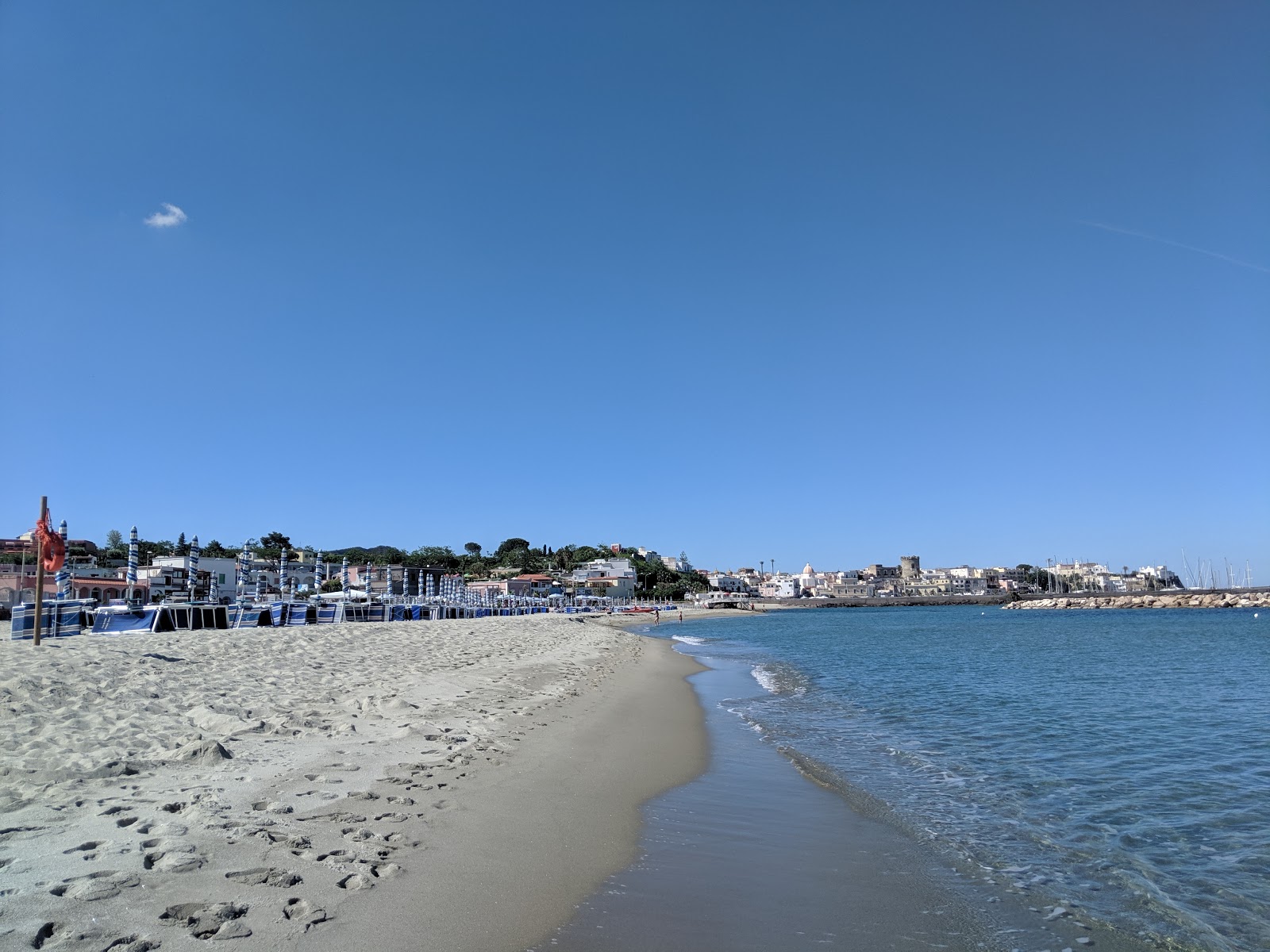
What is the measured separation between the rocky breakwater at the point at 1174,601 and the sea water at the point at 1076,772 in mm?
126965

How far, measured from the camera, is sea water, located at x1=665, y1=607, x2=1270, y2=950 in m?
6.12

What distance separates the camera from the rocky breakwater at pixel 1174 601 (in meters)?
125

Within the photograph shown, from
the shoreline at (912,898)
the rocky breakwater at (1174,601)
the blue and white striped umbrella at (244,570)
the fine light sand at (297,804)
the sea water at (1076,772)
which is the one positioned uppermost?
the blue and white striped umbrella at (244,570)

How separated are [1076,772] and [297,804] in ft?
32.2

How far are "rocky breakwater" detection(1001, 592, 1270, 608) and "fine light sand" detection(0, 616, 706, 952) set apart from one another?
488 feet

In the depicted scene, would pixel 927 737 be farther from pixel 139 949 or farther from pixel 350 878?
pixel 139 949

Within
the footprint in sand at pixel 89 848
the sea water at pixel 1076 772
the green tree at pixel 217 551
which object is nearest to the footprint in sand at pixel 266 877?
the footprint in sand at pixel 89 848

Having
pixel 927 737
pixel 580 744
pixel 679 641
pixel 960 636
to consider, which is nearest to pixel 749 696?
pixel 927 737

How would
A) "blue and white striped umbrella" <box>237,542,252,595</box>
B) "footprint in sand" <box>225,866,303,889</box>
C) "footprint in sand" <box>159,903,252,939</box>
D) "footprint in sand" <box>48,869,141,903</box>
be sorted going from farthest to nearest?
"blue and white striped umbrella" <box>237,542,252,595</box> → "footprint in sand" <box>225,866,303,889</box> → "footprint in sand" <box>48,869,141,903</box> → "footprint in sand" <box>159,903,252,939</box>

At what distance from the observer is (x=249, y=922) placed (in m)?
4.08

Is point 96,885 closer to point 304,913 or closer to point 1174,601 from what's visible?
point 304,913

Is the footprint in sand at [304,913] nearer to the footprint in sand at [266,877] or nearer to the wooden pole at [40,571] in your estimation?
the footprint in sand at [266,877]

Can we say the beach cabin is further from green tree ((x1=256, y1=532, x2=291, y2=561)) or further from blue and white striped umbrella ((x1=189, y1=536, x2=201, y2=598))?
green tree ((x1=256, y1=532, x2=291, y2=561))

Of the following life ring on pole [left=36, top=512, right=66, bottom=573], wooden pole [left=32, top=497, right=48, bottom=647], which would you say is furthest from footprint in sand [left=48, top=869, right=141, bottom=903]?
life ring on pole [left=36, top=512, right=66, bottom=573]
